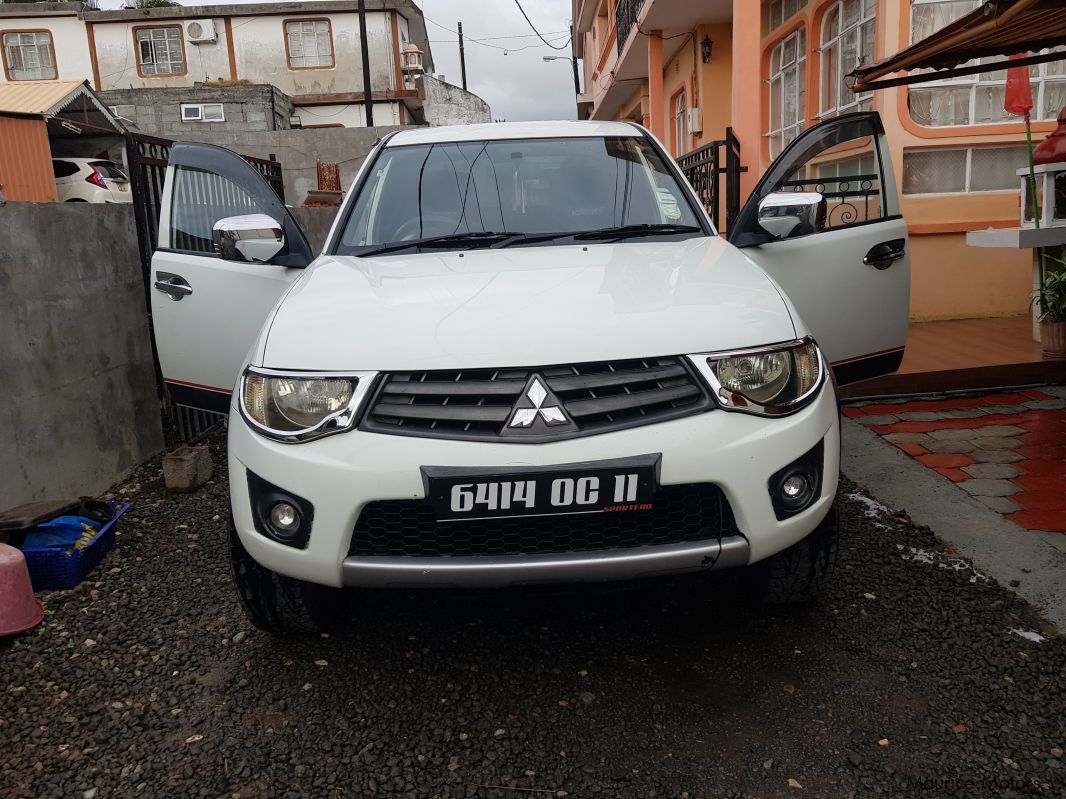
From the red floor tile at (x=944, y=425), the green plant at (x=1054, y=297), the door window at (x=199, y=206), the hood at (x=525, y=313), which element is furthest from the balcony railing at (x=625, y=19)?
the hood at (x=525, y=313)

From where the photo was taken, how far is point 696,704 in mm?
2342

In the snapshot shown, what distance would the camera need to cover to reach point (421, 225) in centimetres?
340

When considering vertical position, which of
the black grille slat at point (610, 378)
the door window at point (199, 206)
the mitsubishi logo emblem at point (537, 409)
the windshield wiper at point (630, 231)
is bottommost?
the mitsubishi logo emblem at point (537, 409)

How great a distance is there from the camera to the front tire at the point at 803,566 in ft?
8.47

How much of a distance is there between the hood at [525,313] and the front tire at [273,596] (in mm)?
642

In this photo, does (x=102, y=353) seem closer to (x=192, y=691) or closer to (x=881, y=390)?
(x=192, y=691)

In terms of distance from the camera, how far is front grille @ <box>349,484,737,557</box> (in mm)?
2221

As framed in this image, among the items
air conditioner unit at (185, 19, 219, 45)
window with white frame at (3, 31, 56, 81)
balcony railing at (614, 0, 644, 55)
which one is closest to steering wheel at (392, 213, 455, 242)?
balcony railing at (614, 0, 644, 55)

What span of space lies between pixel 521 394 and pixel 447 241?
1241 millimetres

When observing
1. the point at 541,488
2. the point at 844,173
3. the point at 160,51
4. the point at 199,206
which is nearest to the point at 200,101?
the point at 160,51

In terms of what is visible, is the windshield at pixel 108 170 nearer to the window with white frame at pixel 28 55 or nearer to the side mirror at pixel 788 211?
the side mirror at pixel 788 211

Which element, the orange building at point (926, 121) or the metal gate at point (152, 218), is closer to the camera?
the metal gate at point (152, 218)

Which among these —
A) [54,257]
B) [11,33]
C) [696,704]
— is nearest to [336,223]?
[54,257]

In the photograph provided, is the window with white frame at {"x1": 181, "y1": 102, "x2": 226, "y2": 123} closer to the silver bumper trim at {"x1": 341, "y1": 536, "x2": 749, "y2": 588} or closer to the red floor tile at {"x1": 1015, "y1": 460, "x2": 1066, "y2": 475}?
the red floor tile at {"x1": 1015, "y1": 460, "x2": 1066, "y2": 475}
